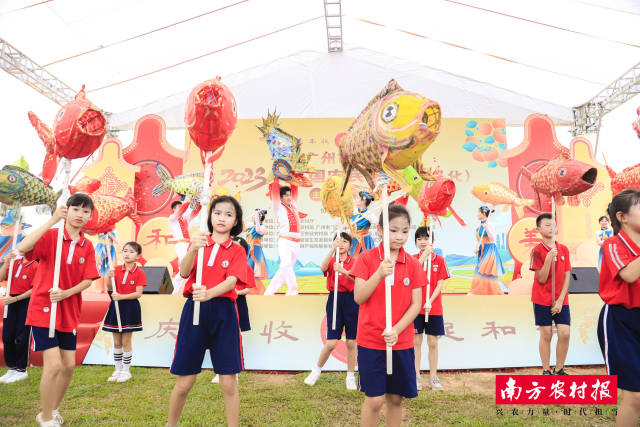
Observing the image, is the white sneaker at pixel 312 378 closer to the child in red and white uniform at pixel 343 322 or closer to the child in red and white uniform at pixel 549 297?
the child in red and white uniform at pixel 343 322

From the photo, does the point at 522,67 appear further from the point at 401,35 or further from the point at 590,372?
the point at 590,372

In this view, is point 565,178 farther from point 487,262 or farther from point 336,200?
point 487,262

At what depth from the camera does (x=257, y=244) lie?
752cm

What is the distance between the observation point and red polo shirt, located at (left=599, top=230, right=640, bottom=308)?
1.93 metres

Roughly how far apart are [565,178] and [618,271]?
1.67 meters

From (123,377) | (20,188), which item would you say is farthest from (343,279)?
(20,188)

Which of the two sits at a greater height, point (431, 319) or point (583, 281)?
point (583, 281)

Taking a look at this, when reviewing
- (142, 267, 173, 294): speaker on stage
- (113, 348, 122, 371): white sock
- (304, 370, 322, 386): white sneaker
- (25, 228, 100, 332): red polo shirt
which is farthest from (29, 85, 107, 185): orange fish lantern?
(142, 267, 173, 294): speaker on stage

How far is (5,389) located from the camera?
10.8ft

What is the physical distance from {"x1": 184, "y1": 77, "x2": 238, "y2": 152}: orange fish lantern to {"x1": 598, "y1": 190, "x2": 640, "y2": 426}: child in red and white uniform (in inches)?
86.9

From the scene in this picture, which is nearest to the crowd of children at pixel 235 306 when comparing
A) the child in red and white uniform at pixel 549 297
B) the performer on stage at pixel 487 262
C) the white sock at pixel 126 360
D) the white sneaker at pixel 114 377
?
the white sneaker at pixel 114 377

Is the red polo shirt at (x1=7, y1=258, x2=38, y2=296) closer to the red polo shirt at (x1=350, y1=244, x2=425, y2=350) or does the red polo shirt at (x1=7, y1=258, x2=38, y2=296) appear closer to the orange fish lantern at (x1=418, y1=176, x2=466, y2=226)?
the red polo shirt at (x1=350, y1=244, x2=425, y2=350)

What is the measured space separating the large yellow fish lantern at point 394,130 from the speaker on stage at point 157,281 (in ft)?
15.1

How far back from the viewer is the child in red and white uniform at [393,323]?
1947 mm
